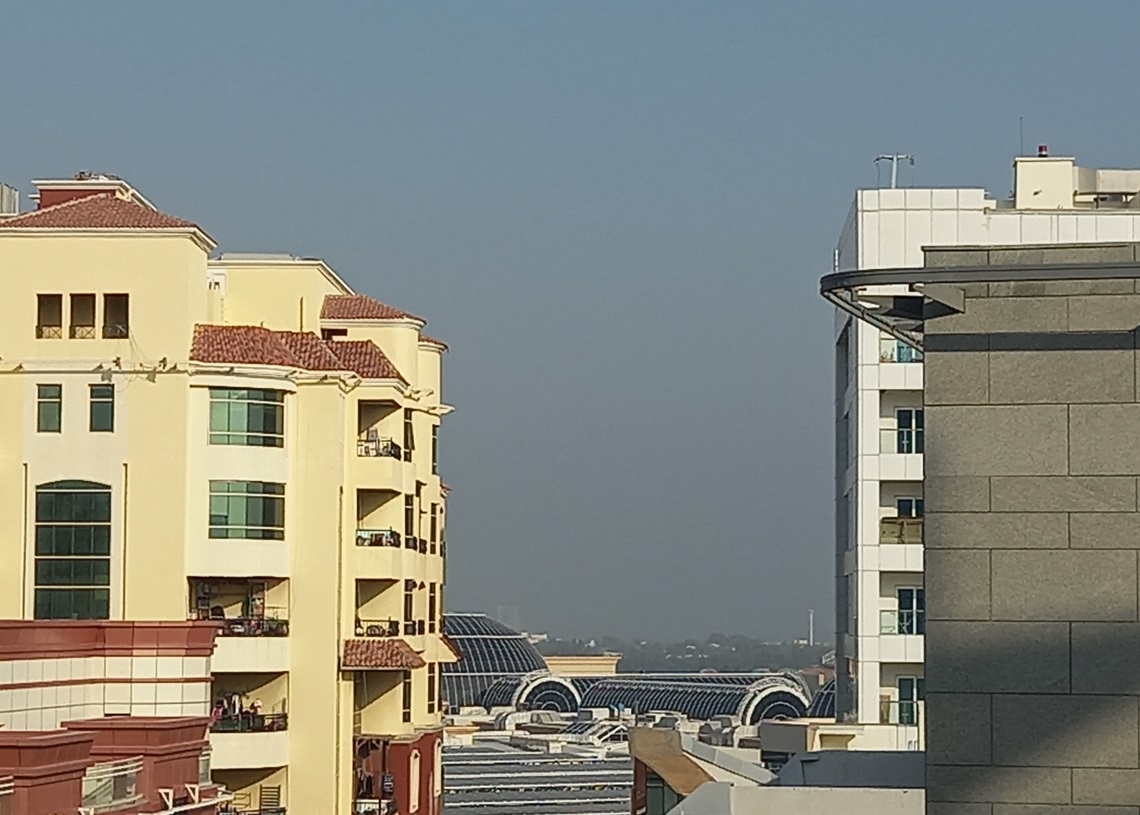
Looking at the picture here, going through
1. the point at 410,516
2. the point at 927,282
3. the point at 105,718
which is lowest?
the point at 105,718

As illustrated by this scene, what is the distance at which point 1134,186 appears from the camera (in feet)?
183

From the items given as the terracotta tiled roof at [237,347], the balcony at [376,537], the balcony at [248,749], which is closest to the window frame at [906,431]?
the balcony at [376,537]

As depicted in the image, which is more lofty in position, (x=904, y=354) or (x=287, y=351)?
(x=904, y=354)

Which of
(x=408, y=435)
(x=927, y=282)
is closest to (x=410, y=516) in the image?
(x=408, y=435)

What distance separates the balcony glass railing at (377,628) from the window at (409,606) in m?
1.11

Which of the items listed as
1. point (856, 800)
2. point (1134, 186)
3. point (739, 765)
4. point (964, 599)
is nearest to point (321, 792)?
point (739, 765)

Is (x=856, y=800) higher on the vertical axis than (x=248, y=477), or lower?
lower

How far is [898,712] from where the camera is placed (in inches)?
2077

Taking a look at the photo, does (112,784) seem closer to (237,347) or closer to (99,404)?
(99,404)

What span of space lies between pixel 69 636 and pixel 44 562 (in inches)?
375

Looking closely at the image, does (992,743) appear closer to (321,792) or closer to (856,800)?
(856,800)

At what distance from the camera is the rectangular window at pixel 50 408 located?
46938mm

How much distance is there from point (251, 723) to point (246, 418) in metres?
6.13

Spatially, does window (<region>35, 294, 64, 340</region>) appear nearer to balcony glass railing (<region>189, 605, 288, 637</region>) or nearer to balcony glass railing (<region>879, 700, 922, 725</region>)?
balcony glass railing (<region>189, 605, 288, 637</region>)
